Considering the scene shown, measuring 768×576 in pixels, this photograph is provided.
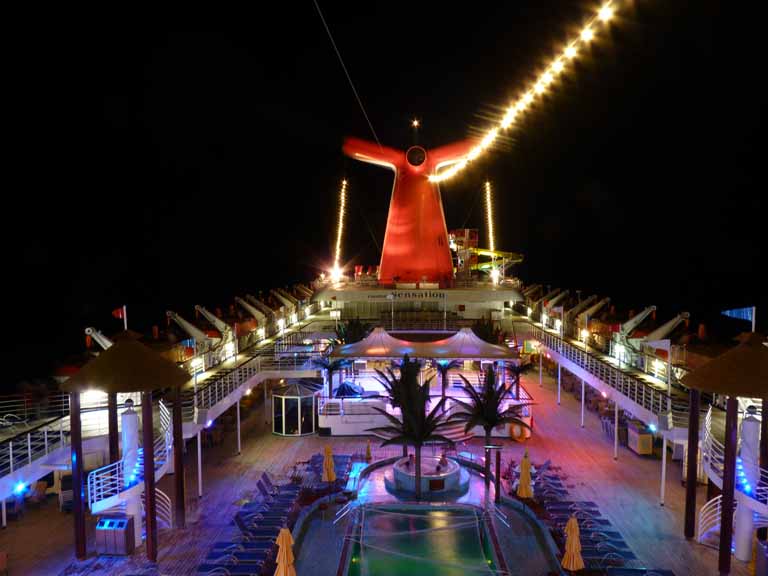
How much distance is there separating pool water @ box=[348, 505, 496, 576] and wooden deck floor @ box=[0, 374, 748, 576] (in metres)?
2.37

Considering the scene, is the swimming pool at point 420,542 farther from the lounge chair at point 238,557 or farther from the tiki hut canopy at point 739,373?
the tiki hut canopy at point 739,373

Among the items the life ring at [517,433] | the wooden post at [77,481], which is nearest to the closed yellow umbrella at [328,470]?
the wooden post at [77,481]

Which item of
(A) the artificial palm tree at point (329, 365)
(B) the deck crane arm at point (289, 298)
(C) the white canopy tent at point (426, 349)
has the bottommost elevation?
(A) the artificial palm tree at point (329, 365)

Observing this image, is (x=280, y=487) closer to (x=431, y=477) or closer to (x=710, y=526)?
(x=431, y=477)

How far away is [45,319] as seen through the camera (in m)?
49.9

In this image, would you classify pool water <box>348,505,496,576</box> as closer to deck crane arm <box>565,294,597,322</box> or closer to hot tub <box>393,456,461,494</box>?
hot tub <box>393,456,461,494</box>

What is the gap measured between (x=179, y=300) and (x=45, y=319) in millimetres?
25662

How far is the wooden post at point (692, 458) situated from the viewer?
953 centimetres

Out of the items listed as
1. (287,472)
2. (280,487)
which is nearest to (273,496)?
(280,487)

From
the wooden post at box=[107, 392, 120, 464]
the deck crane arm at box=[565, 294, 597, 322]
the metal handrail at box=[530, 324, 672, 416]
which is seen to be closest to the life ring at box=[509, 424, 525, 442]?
the metal handrail at box=[530, 324, 672, 416]

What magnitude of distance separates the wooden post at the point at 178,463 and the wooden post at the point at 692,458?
825cm

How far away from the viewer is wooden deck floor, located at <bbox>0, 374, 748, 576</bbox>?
9.30 m

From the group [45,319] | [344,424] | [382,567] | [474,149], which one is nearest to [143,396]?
[382,567]

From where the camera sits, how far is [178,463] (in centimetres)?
1052
